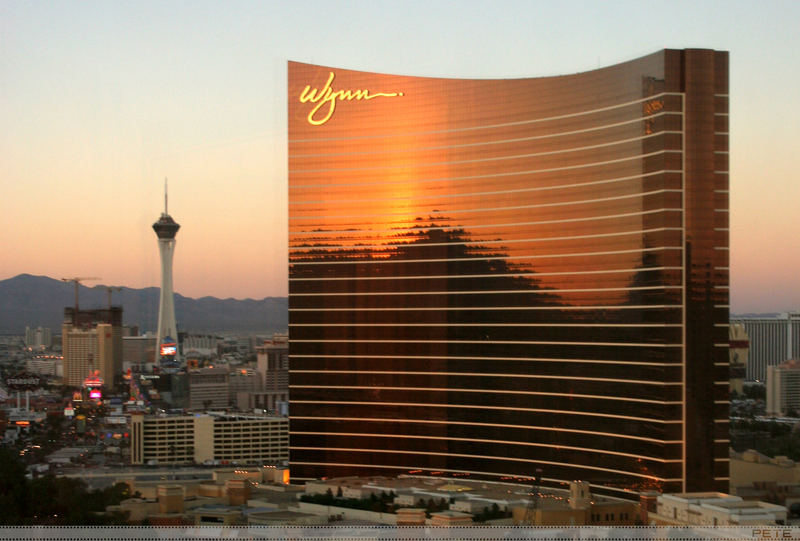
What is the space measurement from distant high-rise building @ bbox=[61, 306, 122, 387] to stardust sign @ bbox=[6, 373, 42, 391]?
37.4 feet

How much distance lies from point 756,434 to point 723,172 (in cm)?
3347

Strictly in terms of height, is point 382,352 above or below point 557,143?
below

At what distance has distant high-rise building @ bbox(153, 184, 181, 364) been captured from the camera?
3851 inches

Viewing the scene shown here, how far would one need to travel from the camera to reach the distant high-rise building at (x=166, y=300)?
97812 mm

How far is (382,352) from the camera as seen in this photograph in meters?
57.8

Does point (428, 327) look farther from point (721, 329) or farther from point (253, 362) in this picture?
point (253, 362)

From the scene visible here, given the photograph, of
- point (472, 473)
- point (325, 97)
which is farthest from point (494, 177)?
point (472, 473)

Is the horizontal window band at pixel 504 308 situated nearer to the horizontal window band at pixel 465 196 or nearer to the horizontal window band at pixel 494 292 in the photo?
the horizontal window band at pixel 494 292

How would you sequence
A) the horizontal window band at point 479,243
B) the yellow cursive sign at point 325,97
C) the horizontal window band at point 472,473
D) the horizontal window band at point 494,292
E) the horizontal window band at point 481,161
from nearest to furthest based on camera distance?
the horizontal window band at point 472,473, the horizontal window band at point 481,161, the horizontal window band at point 479,243, the horizontal window band at point 494,292, the yellow cursive sign at point 325,97

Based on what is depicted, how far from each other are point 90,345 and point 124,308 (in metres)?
12.9

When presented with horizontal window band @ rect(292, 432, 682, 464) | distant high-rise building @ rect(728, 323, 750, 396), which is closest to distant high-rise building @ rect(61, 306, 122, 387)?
distant high-rise building @ rect(728, 323, 750, 396)

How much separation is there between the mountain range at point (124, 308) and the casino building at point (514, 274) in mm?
23639

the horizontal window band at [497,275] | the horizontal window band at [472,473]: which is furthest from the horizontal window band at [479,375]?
the horizontal window band at [497,275]

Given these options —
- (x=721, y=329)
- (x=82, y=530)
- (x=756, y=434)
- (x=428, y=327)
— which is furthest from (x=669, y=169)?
(x=756, y=434)
